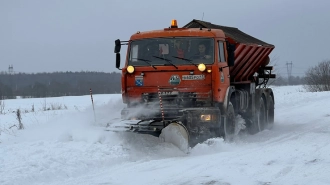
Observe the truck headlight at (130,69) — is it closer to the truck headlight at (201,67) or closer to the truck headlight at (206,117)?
the truck headlight at (201,67)

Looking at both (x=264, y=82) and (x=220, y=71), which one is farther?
(x=264, y=82)

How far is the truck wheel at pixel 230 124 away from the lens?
9938 mm

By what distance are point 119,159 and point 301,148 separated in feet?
10.9

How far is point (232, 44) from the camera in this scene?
10297 millimetres

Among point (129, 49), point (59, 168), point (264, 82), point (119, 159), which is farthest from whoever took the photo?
point (264, 82)

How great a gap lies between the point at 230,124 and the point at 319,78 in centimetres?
3917

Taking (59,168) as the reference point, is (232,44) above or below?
above

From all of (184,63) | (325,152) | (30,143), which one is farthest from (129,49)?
(325,152)

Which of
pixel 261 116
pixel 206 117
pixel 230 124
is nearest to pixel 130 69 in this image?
pixel 206 117

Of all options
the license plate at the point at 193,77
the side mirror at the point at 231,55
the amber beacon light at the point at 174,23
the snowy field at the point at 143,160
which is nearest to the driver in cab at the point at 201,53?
the license plate at the point at 193,77

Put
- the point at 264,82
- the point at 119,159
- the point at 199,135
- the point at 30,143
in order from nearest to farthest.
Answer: the point at 119,159 → the point at 30,143 → the point at 199,135 → the point at 264,82

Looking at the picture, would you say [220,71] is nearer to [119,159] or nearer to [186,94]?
[186,94]

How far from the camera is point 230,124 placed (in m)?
10.2

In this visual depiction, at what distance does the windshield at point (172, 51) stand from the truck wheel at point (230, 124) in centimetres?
137
